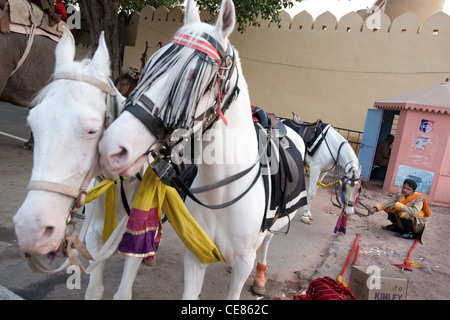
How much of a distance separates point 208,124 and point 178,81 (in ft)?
0.97

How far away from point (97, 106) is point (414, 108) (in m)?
9.22

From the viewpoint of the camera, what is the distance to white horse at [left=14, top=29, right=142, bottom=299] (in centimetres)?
107

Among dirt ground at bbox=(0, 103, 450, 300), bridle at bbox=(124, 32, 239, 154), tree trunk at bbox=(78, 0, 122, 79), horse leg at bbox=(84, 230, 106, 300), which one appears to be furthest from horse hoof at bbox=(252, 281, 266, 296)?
tree trunk at bbox=(78, 0, 122, 79)

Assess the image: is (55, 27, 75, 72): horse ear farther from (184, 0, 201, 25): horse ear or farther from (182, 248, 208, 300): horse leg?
(182, 248, 208, 300): horse leg

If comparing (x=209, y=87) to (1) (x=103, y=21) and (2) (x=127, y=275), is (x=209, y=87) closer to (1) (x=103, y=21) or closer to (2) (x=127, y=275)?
(2) (x=127, y=275)

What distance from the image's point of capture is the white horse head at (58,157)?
1.06 meters

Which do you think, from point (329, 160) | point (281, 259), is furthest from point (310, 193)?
point (281, 259)

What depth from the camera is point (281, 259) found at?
3994mm

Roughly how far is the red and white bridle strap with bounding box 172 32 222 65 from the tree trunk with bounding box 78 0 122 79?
22.4 feet

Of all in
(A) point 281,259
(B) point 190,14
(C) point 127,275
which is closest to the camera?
(B) point 190,14

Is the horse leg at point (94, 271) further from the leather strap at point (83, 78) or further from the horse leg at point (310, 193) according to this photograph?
the horse leg at point (310, 193)

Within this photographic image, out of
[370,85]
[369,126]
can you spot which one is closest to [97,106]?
[369,126]
